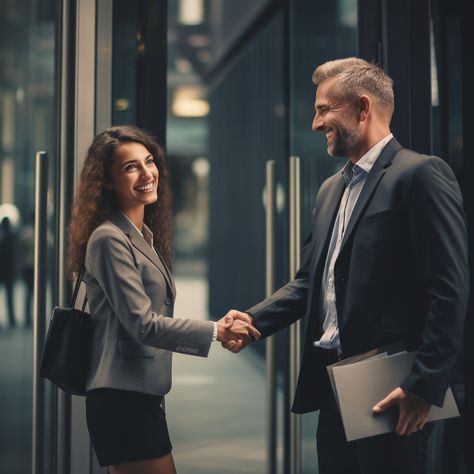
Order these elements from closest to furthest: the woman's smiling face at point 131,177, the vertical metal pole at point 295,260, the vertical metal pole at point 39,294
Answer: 1. the woman's smiling face at point 131,177
2. the vertical metal pole at point 39,294
3. the vertical metal pole at point 295,260

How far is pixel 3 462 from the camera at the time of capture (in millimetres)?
3119

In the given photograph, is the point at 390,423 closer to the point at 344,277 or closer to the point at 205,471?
the point at 344,277

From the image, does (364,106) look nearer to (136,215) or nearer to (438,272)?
(438,272)

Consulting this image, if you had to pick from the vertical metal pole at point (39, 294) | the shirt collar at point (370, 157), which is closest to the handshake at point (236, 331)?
the shirt collar at point (370, 157)

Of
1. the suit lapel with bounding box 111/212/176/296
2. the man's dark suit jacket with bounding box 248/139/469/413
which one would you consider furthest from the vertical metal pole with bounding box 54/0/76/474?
the man's dark suit jacket with bounding box 248/139/469/413

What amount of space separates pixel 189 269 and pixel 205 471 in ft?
82.0

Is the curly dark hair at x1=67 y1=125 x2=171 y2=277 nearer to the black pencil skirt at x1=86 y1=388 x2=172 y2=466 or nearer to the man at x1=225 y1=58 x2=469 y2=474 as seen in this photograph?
the black pencil skirt at x1=86 y1=388 x2=172 y2=466

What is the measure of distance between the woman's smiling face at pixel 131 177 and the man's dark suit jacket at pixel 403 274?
0.57 m

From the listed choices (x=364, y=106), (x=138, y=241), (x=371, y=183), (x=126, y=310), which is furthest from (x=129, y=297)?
(x=364, y=106)

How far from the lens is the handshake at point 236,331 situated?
2357 millimetres

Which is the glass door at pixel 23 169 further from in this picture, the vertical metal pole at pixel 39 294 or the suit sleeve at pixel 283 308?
the suit sleeve at pixel 283 308

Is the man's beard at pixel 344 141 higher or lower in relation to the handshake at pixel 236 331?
higher

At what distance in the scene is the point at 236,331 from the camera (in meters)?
2.37

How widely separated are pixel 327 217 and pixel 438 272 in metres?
0.49
